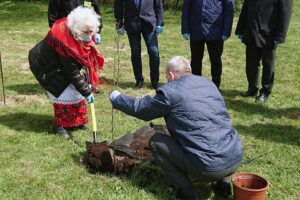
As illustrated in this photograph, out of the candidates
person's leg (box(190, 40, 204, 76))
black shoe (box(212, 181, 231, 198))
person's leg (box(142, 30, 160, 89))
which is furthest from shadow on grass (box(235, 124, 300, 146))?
person's leg (box(142, 30, 160, 89))

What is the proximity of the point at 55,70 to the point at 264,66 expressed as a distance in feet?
10.1

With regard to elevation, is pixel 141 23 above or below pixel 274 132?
above

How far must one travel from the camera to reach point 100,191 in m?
3.99

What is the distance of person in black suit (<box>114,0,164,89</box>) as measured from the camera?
6.70 metres

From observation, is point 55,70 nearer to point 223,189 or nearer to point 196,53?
point 223,189

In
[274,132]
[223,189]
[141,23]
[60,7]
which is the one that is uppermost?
[60,7]

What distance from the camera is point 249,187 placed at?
3732mm

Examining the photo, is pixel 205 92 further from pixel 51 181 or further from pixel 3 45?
pixel 3 45

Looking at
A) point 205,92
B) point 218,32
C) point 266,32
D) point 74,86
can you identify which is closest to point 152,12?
point 218,32

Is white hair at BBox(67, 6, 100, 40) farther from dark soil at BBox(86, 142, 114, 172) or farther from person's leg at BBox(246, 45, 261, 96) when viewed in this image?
person's leg at BBox(246, 45, 261, 96)

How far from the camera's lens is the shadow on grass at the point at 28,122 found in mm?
5529

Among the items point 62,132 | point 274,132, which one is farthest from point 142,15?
point 274,132

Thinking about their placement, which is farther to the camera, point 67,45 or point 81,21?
point 67,45

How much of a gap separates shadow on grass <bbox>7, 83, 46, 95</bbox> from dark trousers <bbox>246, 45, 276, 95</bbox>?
10.6 feet
